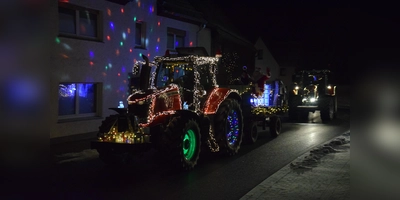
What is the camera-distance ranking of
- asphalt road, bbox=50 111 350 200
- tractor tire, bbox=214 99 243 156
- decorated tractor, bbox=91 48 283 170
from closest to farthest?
asphalt road, bbox=50 111 350 200 → decorated tractor, bbox=91 48 283 170 → tractor tire, bbox=214 99 243 156

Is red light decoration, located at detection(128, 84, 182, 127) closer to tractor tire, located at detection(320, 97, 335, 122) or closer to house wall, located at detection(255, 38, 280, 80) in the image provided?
tractor tire, located at detection(320, 97, 335, 122)

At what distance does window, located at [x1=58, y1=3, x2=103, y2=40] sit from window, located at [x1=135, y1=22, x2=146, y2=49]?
8.25ft

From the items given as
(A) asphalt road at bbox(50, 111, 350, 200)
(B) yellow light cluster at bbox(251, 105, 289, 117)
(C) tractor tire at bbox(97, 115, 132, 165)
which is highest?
(B) yellow light cluster at bbox(251, 105, 289, 117)

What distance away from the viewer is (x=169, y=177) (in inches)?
323

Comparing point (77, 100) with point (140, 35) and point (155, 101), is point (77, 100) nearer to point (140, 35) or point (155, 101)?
point (140, 35)

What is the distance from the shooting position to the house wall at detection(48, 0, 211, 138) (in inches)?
519

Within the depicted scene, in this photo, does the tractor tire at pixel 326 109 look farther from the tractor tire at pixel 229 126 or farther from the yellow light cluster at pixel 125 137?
the yellow light cluster at pixel 125 137

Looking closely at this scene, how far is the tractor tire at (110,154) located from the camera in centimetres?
844

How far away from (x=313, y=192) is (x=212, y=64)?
16.3 ft

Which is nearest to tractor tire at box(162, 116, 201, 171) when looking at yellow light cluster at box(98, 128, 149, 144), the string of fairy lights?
yellow light cluster at box(98, 128, 149, 144)

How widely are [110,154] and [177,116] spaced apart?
1.70 m

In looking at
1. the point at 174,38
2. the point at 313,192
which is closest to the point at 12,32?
the point at 313,192

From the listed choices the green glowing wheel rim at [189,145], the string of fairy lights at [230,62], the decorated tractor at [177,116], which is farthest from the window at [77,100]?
the string of fairy lights at [230,62]

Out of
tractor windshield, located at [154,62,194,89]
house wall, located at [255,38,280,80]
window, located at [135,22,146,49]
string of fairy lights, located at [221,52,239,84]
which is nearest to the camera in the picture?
tractor windshield, located at [154,62,194,89]
